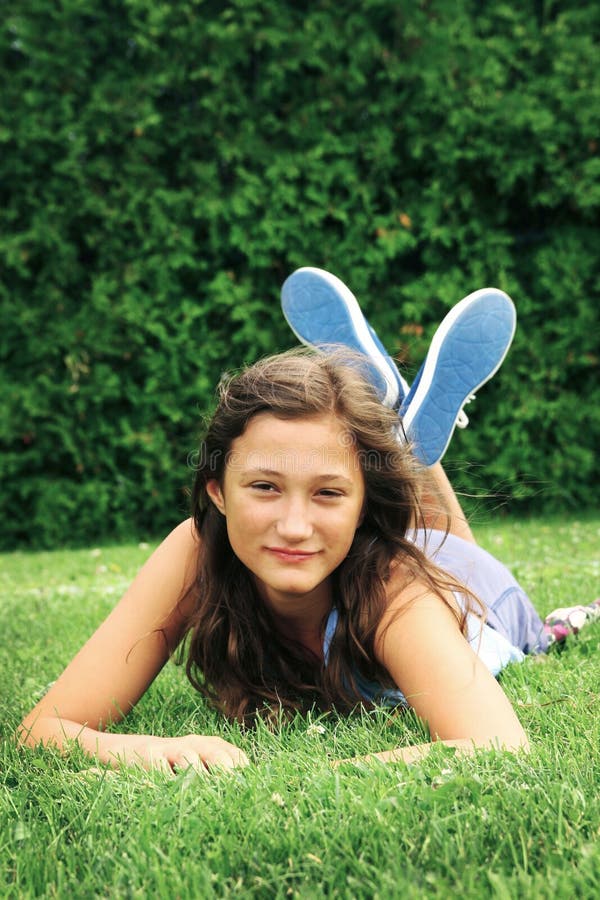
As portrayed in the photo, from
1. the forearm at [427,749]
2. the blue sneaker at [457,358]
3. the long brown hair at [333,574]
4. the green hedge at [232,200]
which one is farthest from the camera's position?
the green hedge at [232,200]

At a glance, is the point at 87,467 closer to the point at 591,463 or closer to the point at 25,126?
the point at 25,126

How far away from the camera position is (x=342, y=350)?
99.7 inches

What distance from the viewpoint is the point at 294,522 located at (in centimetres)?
195

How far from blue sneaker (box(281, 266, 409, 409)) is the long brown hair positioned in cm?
59

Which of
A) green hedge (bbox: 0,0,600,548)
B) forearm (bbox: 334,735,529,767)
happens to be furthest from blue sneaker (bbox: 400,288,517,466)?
green hedge (bbox: 0,0,600,548)

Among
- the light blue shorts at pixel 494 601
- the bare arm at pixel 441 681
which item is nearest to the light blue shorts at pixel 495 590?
the light blue shorts at pixel 494 601

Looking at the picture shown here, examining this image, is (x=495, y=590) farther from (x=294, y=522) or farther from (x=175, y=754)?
(x=175, y=754)

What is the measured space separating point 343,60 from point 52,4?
2123mm

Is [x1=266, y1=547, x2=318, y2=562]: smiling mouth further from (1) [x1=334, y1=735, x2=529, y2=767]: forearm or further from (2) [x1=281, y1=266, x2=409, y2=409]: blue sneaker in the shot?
(2) [x1=281, y1=266, x2=409, y2=409]: blue sneaker

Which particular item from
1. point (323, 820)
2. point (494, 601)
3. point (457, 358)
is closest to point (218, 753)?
point (323, 820)

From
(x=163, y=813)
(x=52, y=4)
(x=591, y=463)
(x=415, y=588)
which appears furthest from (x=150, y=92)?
(x=163, y=813)

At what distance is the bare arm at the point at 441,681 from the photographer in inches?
71.2

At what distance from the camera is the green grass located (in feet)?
4.42

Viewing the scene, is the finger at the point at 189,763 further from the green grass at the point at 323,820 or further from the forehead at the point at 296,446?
the forehead at the point at 296,446
